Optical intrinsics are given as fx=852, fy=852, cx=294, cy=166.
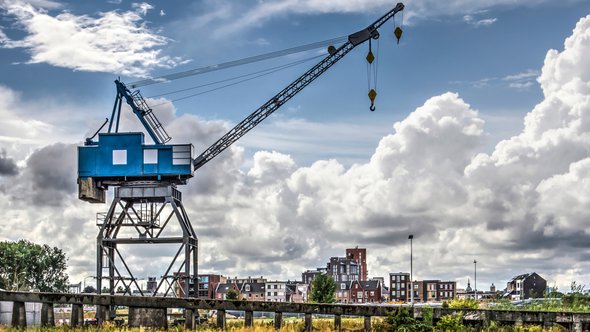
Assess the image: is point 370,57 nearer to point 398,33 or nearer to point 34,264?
point 398,33

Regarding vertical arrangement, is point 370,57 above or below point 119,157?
above

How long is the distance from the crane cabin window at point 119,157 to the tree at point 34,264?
292 feet

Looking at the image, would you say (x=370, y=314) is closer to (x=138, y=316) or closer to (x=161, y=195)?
(x=138, y=316)

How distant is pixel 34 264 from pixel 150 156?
104389 millimetres

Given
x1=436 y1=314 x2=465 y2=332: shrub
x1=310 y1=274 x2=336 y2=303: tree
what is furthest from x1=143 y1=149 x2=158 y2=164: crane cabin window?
x1=310 y1=274 x2=336 y2=303: tree

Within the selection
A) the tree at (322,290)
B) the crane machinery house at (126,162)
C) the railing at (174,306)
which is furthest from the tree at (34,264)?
the railing at (174,306)

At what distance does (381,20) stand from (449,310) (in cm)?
5551

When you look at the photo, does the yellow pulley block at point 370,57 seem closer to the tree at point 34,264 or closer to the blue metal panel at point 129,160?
the blue metal panel at point 129,160

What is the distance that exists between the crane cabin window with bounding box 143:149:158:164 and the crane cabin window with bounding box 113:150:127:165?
149 cm

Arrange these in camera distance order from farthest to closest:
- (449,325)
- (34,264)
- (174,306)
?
(34,264) → (449,325) → (174,306)

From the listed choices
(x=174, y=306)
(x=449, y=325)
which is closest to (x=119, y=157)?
(x=174, y=306)

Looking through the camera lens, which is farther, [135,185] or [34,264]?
[34,264]

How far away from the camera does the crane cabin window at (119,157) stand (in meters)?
63.8

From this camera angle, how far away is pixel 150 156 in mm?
64125
